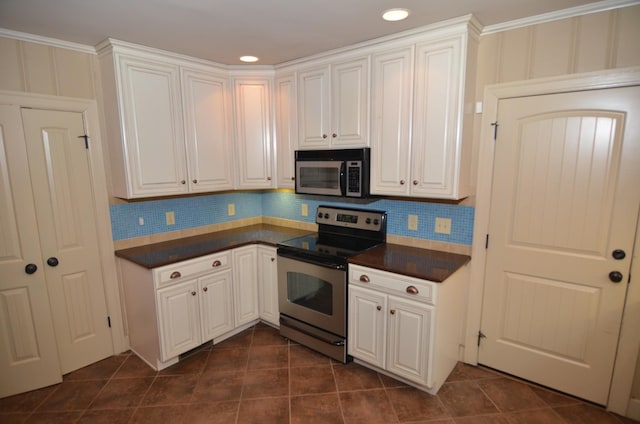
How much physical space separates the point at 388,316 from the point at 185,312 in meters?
1.60

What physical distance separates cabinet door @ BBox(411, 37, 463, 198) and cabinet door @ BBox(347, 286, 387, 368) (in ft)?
2.85

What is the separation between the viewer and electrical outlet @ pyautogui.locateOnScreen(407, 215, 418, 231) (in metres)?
2.70

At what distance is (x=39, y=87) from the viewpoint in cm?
227

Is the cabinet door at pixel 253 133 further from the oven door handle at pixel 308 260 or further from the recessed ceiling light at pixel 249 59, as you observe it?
the oven door handle at pixel 308 260

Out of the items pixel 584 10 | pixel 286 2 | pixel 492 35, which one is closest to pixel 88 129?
pixel 286 2

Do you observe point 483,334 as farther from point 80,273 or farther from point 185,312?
point 80,273

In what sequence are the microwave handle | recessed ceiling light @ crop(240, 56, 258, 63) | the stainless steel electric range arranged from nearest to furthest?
the stainless steel electric range < the microwave handle < recessed ceiling light @ crop(240, 56, 258, 63)

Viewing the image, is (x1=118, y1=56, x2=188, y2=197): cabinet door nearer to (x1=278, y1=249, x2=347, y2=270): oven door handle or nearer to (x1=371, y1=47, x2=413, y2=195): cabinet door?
(x1=278, y1=249, x2=347, y2=270): oven door handle

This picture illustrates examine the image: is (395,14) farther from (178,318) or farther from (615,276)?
(178,318)

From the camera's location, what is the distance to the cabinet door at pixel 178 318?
246 centimetres

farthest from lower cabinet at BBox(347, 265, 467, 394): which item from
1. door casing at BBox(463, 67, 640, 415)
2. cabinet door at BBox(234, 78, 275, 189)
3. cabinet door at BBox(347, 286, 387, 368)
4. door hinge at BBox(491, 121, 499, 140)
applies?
cabinet door at BBox(234, 78, 275, 189)

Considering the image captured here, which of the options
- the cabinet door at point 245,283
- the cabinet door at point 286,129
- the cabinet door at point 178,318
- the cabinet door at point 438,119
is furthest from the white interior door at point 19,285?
the cabinet door at point 438,119

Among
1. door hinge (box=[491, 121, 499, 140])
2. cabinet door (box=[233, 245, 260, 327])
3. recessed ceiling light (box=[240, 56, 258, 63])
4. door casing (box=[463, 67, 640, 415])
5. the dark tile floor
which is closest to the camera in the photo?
door casing (box=[463, 67, 640, 415])

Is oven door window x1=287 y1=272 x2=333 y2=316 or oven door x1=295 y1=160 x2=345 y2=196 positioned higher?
oven door x1=295 y1=160 x2=345 y2=196
